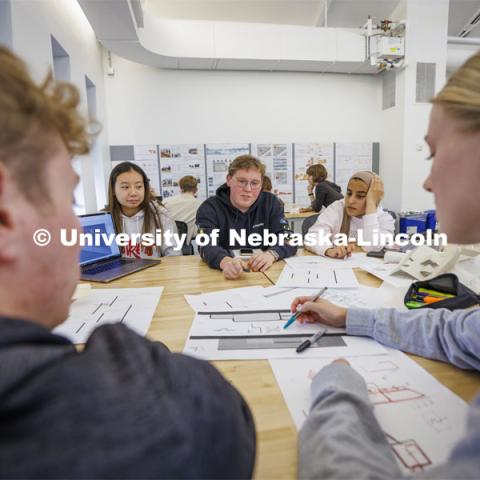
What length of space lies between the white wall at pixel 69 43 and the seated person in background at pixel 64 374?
2.3 inches

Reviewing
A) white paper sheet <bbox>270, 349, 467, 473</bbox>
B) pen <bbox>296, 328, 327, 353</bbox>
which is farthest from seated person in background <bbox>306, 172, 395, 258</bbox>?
white paper sheet <bbox>270, 349, 467, 473</bbox>

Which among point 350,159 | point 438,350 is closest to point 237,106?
point 350,159

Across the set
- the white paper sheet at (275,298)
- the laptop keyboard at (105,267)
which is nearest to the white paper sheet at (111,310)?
the white paper sheet at (275,298)

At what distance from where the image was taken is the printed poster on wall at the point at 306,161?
5.46m

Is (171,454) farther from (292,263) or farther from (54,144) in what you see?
(292,263)

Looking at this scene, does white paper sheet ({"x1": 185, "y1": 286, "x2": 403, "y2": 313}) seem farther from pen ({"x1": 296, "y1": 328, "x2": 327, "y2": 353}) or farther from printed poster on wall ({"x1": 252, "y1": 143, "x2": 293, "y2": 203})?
printed poster on wall ({"x1": 252, "y1": 143, "x2": 293, "y2": 203})

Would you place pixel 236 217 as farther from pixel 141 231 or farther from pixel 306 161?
pixel 306 161

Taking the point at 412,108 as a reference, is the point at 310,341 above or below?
below

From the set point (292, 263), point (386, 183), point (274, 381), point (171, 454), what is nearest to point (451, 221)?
point (274, 381)

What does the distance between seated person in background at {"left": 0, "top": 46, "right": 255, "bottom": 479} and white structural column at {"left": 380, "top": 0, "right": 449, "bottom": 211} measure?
492 cm

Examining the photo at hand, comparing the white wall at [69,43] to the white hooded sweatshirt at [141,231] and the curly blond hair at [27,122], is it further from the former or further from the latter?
the white hooded sweatshirt at [141,231]

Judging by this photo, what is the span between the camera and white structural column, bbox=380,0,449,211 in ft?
15.5

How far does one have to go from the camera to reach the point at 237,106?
17.3 feet

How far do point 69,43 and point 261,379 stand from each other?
3.62 m
